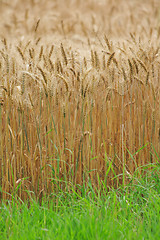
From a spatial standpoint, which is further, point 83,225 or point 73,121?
point 73,121

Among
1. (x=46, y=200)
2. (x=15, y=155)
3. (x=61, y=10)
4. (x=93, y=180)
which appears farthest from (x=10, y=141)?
(x=61, y=10)

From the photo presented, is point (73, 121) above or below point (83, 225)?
above

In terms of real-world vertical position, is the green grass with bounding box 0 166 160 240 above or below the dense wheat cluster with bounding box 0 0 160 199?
below

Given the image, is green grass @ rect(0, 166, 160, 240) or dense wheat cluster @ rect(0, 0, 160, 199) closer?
green grass @ rect(0, 166, 160, 240)

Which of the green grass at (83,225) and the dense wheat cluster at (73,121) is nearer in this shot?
the green grass at (83,225)

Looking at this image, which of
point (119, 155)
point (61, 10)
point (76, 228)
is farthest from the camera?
point (61, 10)

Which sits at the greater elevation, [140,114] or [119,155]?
[140,114]

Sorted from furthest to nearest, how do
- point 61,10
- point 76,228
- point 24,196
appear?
point 61,10 < point 24,196 < point 76,228

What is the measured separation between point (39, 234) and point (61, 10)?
899 cm

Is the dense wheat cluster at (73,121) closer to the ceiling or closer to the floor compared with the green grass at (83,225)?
closer to the ceiling

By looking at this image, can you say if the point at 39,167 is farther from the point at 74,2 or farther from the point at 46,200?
the point at 74,2

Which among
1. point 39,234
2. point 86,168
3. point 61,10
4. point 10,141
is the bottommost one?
point 39,234

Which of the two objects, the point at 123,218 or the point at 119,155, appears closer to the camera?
the point at 123,218

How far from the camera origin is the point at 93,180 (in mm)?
2096
